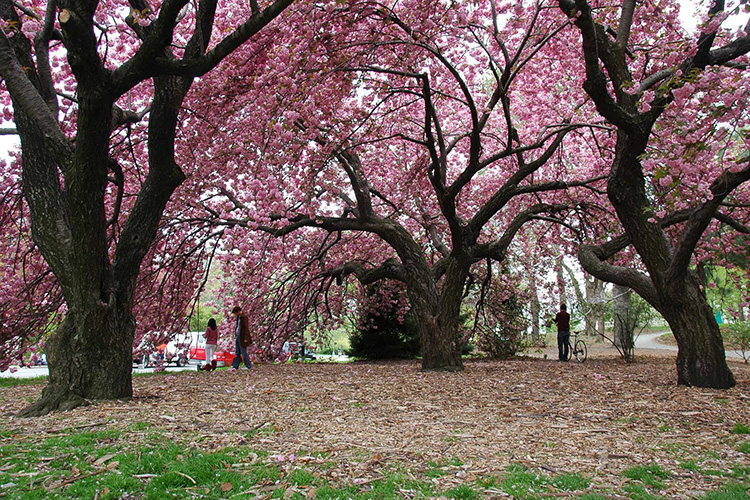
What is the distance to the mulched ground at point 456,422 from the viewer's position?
347 cm

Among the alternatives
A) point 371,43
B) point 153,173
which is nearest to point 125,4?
point 153,173

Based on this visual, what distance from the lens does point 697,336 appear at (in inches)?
247

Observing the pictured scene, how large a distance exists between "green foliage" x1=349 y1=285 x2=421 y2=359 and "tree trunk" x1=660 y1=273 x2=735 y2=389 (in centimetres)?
745

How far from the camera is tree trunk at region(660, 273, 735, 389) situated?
6258mm

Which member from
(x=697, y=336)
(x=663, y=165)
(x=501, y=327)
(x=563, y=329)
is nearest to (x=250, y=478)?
(x=663, y=165)

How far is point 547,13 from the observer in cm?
784

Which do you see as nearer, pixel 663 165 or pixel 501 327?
pixel 663 165

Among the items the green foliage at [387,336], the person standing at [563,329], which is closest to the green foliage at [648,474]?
the person standing at [563,329]

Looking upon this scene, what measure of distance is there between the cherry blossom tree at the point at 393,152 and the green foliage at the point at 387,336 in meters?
1.18

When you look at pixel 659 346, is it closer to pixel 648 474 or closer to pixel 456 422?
pixel 456 422

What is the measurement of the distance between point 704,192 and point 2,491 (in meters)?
6.06

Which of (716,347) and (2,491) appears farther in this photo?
(716,347)

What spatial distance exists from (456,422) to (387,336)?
8.91m

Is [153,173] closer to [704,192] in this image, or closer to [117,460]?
[117,460]
